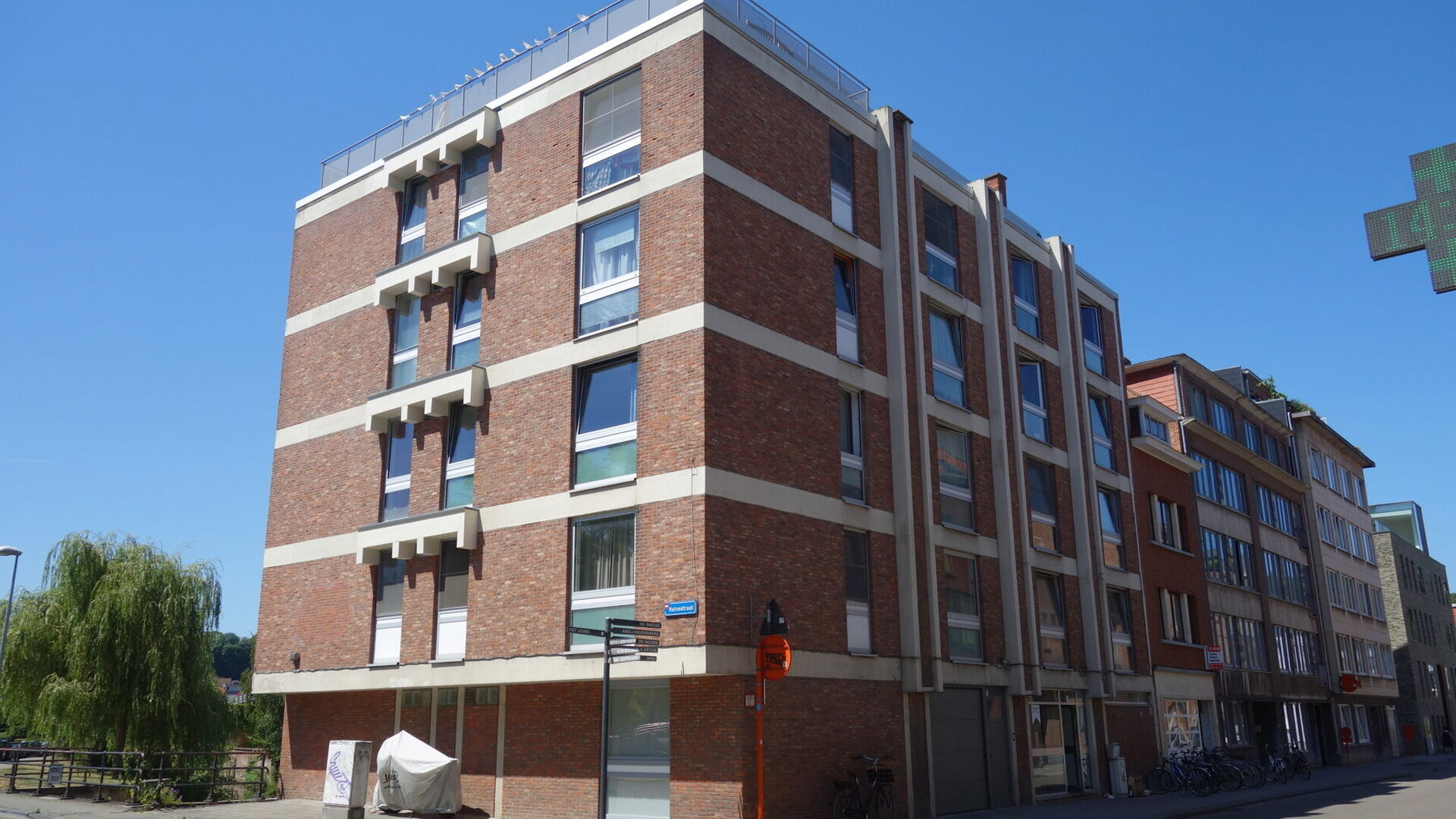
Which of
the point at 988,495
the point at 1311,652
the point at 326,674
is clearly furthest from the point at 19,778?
the point at 1311,652

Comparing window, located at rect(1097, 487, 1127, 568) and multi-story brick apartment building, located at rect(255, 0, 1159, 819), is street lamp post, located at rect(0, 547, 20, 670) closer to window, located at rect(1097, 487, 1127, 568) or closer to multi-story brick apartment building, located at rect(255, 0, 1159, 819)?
multi-story brick apartment building, located at rect(255, 0, 1159, 819)

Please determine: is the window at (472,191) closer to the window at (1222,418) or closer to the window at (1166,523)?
the window at (1166,523)

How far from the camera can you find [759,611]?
60.9 feet

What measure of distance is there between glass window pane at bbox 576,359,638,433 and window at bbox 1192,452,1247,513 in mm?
24847

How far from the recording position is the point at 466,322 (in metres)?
23.2

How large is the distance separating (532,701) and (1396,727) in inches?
2036

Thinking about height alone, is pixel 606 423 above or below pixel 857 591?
above

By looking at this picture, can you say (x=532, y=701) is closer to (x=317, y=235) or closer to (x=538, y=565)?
(x=538, y=565)

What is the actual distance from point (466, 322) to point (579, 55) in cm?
599

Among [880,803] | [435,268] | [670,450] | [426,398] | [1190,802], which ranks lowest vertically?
[1190,802]

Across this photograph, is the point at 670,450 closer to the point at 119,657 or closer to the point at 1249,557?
the point at 119,657

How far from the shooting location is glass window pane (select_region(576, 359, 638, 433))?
19.8m

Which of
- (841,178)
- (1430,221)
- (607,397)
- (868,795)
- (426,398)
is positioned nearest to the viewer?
(1430,221)

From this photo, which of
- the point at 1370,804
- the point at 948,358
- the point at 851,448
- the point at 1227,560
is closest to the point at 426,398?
the point at 851,448
